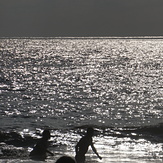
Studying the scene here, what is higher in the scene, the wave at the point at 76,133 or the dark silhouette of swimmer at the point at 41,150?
the dark silhouette of swimmer at the point at 41,150

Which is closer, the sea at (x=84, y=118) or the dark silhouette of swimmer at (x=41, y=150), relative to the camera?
the dark silhouette of swimmer at (x=41, y=150)

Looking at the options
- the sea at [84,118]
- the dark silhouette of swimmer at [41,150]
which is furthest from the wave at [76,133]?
the dark silhouette of swimmer at [41,150]

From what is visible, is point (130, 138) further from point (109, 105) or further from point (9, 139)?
point (109, 105)

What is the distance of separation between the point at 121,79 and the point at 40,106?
1419 inches

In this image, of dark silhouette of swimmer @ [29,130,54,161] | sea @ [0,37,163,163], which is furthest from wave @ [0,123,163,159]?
dark silhouette of swimmer @ [29,130,54,161]

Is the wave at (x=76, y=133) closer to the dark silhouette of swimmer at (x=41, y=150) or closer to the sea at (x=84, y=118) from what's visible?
the sea at (x=84, y=118)

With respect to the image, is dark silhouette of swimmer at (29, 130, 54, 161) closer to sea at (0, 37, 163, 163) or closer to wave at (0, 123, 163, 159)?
sea at (0, 37, 163, 163)

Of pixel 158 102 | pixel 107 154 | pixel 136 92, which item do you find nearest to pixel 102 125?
pixel 107 154

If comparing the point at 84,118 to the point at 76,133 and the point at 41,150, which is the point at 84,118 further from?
the point at 41,150

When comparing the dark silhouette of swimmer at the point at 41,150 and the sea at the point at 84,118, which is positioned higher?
the dark silhouette of swimmer at the point at 41,150

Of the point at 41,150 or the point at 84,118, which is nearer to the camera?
the point at 41,150

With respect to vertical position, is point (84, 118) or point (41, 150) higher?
point (41, 150)

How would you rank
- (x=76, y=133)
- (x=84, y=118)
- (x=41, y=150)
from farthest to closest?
(x=84, y=118) → (x=76, y=133) → (x=41, y=150)

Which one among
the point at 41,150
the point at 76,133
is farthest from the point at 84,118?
the point at 41,150
